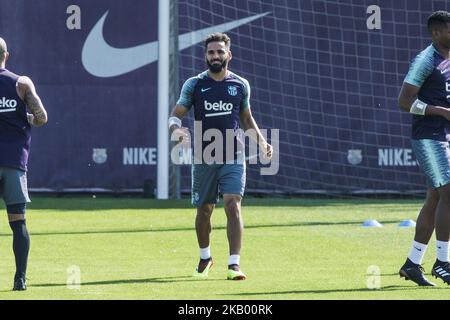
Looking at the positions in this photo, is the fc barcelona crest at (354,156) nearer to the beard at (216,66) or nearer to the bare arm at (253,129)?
the bare arm at (253,129)

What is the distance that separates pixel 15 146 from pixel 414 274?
3.44 metres

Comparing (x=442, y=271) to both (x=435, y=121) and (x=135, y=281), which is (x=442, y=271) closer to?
(x=435, y=121)

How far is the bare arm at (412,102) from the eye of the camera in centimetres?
1000

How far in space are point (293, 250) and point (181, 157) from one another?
22.8ft

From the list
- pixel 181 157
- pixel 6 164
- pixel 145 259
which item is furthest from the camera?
pixel 181 157

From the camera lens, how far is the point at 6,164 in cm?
988

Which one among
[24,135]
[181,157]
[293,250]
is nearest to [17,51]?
[181,157]

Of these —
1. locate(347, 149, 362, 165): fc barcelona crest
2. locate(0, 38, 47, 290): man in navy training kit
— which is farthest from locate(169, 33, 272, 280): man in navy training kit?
locate(347, 149, 362, 165): fc barcelona crest

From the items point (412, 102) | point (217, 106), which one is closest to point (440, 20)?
point (412, 102)

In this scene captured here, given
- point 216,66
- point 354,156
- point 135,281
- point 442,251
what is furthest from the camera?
point 354,156

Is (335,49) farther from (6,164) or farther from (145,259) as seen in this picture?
(6,164)

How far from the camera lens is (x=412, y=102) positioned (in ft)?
33.1

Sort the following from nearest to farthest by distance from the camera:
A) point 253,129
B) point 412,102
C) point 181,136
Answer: point 412,102
point 181,136
point 253,129

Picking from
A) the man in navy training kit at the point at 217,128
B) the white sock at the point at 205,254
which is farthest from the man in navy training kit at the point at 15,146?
the white sock at the point at 205,254
